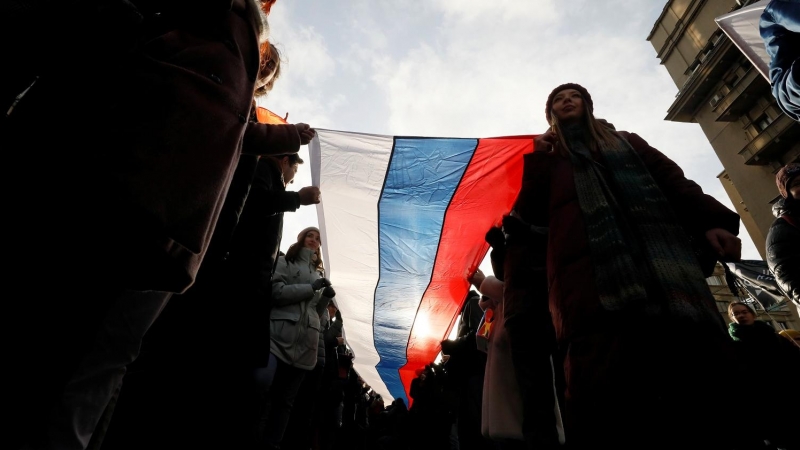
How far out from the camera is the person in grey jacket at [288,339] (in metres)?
3.13

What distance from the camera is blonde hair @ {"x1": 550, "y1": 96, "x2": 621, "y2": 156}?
1848 mm

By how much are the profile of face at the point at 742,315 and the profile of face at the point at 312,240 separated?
4.93m

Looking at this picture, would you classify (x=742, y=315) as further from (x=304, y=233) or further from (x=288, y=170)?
(x=288, y=170)

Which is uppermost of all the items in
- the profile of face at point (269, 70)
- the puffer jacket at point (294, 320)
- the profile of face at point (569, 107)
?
the profile of face at point (569, 107)

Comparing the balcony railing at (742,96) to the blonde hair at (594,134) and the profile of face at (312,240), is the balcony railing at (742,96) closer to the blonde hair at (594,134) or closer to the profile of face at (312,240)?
the blonde hair at (594,134)

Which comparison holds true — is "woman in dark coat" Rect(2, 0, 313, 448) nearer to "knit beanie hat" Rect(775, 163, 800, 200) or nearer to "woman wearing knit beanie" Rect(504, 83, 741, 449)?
"woman wearing knit beanie" Rect(504, 83, 741, 449)

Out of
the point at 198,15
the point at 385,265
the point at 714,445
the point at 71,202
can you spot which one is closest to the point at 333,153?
the point at 385,265

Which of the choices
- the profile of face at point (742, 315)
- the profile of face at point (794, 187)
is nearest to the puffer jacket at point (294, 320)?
the profile of face at point (794, 187)

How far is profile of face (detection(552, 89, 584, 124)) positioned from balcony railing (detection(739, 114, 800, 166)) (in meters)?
18.3

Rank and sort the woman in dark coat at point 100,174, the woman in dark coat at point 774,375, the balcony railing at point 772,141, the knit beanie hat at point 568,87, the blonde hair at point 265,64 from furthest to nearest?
the balcony railing at point 772,141 < the woman in dark coat at point 774,375 < the knit beanie hat at point 568,87 < the blonde hair at point 265,64 < the woman in dark coat at point 100,174

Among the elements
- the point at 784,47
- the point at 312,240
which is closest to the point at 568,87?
the point at 784,47

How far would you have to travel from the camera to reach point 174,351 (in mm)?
1734

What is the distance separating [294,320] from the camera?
3287 mm

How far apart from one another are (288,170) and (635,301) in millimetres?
2314
